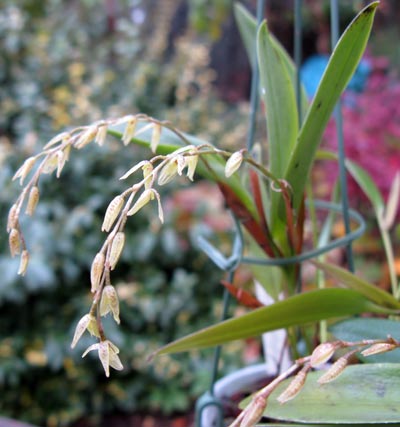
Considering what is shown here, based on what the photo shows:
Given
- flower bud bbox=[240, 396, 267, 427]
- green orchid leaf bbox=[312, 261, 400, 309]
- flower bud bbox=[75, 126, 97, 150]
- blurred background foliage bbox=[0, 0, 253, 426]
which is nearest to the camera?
flower bud bbox=[240, 396, 267, 427]

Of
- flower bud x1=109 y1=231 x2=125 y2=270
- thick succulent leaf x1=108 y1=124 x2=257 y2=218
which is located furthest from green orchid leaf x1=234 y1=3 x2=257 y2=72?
flower bud x1=109 y1=231 x2=125 y2=270

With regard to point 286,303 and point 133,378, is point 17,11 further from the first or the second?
point 286,303

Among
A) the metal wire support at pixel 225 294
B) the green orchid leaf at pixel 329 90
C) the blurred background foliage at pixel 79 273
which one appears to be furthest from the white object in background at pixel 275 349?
the blurred background foliage at pixel 79 273

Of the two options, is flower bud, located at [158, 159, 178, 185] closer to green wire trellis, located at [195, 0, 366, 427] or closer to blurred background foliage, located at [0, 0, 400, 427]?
green wire trellis, located at [195, 0, 366, 427]

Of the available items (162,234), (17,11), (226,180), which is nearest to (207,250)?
(226,180)

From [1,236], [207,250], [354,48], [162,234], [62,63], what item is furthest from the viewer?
[62,63]

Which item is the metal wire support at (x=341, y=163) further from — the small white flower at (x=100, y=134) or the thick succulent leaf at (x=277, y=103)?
the small white flower at (x=100, y=134)

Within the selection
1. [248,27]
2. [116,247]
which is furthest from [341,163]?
[116,247]
